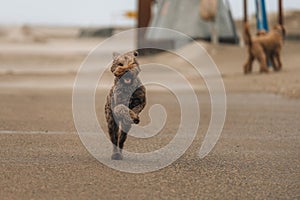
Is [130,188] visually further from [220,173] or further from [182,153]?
[182,153]

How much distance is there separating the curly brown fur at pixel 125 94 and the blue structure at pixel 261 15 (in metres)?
13.6

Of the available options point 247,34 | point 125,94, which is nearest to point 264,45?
point 247,34

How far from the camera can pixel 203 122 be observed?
29.9ft

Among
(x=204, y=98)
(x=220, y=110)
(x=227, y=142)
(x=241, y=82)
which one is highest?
(x=227, y=142)

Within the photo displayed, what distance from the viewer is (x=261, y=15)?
19.2 metres

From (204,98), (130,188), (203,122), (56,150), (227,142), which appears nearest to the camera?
(130,188)

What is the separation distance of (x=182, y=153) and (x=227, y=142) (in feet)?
2.80

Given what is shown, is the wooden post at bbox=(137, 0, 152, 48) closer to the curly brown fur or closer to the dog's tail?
the dog's tail

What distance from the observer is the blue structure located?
18.9m

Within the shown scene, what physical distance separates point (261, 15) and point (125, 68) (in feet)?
46.5

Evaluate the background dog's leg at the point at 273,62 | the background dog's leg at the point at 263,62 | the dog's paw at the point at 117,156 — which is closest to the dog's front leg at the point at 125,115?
the dog's paw at the point at 117,156

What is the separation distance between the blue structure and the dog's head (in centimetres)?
1366

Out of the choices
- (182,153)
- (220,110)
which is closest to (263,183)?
Answer: (182,153)

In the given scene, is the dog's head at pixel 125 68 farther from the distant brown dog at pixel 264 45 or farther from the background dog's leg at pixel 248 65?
the background dog's leg at pixel 248 65
